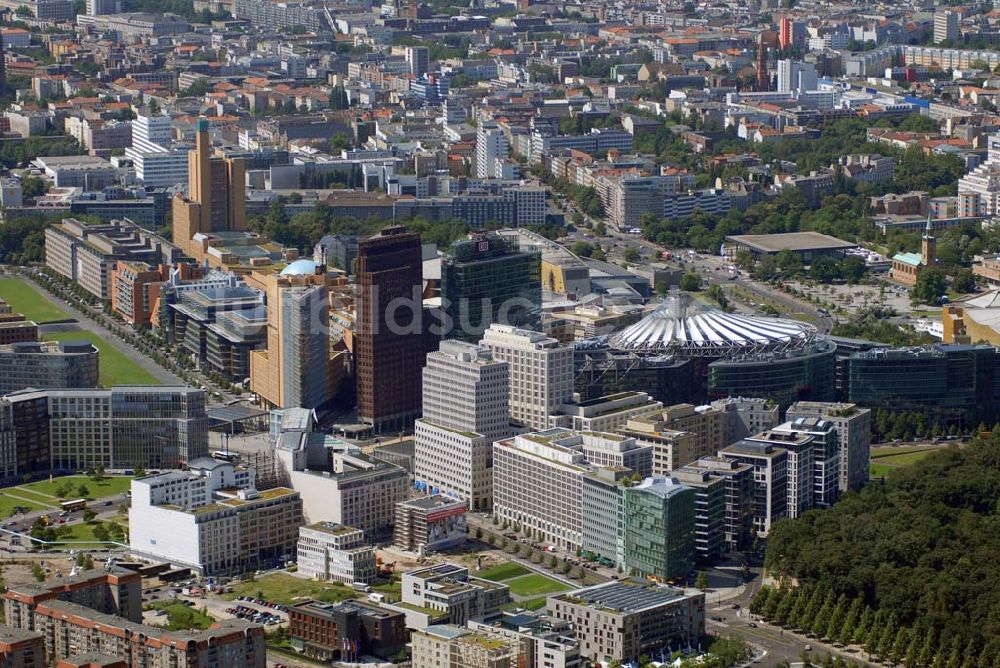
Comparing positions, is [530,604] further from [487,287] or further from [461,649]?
[487,287]

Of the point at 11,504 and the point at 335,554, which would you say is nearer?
the point at 335,554

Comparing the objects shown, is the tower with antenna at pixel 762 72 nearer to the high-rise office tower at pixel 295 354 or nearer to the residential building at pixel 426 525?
the high-rise office tower at pixel 295 354

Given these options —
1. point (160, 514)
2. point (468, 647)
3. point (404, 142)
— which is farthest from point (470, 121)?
point (468, 647)

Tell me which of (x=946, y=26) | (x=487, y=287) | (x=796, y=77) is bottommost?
(x=487, y=287)

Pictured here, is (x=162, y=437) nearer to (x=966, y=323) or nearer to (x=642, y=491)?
Answer: (x=642, y=491)

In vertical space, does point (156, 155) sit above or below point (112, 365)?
above

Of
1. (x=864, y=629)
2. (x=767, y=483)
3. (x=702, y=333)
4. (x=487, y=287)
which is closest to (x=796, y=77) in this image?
(x=487, y=287)

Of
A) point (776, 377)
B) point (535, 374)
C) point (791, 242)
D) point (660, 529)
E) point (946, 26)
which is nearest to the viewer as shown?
point (660, 529)

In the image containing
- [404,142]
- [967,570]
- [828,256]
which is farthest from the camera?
[404,142]
